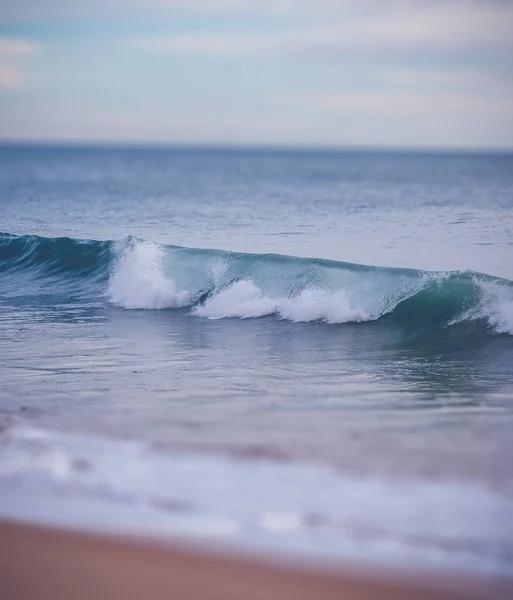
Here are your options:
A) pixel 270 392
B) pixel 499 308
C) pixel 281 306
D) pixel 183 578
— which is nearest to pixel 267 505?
pixel 183 578

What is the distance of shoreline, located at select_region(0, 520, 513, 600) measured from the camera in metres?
2.20

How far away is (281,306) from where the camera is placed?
7051mm

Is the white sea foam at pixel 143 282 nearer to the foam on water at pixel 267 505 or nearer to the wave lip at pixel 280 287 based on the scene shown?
the wave lip at pixel 280 287

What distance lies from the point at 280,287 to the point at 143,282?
143 cm

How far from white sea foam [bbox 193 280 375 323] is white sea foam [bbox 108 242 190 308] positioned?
383mm

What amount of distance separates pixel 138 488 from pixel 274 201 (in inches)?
630

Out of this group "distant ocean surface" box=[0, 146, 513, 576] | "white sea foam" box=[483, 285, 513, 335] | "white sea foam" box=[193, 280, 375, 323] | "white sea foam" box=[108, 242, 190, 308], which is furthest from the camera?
"white sea foam" box=[108, 242, 190, 308]

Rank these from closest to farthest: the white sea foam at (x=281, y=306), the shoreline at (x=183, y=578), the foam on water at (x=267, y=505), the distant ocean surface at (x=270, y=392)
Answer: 1. the shoreline at (x=183, y=578)
2. the foam on water at (x=267, y=505)
3. the distant ocean surface at (x=270, y=392)
4. the white sea foam at (x=281, y=306)

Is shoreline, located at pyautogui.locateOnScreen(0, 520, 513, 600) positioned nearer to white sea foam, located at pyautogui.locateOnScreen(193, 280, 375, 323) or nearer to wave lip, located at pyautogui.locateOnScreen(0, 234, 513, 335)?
wave lip, located at pyautogui.locateOnScreen(0, 234, 513, 335)

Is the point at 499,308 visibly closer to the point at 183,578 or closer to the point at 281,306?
the point at 281,306

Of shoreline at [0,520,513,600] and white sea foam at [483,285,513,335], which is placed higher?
white sea foam at [483,285,513,335]

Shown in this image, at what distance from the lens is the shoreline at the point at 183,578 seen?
7.22 feet

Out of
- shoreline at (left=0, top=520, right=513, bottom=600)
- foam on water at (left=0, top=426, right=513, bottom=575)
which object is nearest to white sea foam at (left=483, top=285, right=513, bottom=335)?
foam on water at (left=0, top=426, right=513, bottom=575)

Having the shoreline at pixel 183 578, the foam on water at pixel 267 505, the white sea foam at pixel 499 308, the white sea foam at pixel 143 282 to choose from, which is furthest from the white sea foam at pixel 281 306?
the shoreline at pixel 183 578
